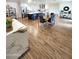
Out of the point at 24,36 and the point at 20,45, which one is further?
the point at 24,36

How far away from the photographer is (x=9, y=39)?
7.85 ft

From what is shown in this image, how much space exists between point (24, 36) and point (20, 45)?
0.30 meters

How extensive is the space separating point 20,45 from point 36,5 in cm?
1464

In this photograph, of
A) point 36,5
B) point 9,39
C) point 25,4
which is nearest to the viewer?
point 9,39

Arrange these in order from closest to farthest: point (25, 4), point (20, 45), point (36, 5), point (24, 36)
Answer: point (20, 45) < point (24, 36) < point (25, 4) < point (36, 5)

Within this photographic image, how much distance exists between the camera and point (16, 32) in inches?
105

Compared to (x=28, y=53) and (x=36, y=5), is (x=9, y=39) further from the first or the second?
(x=36, y=5)
